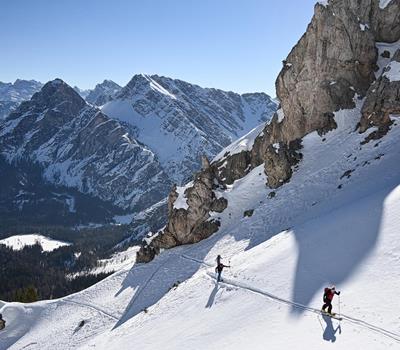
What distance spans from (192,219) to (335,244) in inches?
1702

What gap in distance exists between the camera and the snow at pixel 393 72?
208 ft

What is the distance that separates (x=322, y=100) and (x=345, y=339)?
55583 mm

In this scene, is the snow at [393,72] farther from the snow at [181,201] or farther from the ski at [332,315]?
the ski at [332,315]

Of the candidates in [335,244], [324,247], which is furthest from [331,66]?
[335,244]

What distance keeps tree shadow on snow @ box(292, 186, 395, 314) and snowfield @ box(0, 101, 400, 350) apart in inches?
5.1

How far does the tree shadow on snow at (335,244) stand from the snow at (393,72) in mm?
26451

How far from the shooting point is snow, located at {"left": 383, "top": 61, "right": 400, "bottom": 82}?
2491 inches

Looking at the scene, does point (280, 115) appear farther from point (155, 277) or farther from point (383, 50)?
point (155, 277)

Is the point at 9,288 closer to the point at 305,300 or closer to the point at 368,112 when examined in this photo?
the point at 368,112

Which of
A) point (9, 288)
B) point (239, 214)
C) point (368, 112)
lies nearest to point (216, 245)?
point (239, 214)

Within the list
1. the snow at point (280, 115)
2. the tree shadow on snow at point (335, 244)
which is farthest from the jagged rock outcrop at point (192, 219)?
the tree shadow on snow at point (335, 244)

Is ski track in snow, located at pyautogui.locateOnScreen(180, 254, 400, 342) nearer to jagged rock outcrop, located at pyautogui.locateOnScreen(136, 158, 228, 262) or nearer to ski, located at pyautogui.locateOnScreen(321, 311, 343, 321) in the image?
ski, located at pyautogui.locateOnScreen(321, 311, 343, 321)

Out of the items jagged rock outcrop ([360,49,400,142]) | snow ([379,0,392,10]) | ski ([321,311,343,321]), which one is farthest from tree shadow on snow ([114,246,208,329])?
snow ([379,0,392,10])

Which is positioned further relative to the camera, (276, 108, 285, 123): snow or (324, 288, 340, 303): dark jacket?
(276, 108, 285, 123): snow
